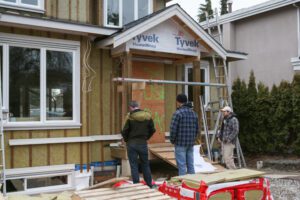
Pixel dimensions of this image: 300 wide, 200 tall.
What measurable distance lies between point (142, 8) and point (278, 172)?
614 cm

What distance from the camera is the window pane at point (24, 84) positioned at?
755 cm

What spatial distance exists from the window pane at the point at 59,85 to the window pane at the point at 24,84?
261mm

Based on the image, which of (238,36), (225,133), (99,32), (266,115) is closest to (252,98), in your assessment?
(266,115)

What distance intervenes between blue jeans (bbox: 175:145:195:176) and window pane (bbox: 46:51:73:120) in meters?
2.65

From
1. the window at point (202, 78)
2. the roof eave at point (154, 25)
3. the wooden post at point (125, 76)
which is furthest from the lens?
the window at point (202, 78)

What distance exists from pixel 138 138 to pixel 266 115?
6.76 metres

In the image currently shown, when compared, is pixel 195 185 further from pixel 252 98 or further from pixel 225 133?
pixel 252 98

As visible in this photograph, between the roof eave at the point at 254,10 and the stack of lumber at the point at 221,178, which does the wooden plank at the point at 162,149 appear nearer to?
the stack of lumber at the point at 221,178

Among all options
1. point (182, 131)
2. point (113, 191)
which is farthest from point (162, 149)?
point (113, 191)

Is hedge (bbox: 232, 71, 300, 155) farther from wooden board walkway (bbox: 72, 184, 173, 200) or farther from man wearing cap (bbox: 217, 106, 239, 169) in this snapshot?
wooden board walkway (bbox: 72, 184, 173, 200)

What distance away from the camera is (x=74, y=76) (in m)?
8.23

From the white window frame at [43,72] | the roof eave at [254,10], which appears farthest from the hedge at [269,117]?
the white window frame at [43,72]

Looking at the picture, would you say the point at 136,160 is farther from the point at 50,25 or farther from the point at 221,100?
the point at 221,100

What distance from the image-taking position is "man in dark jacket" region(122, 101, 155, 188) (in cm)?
681
